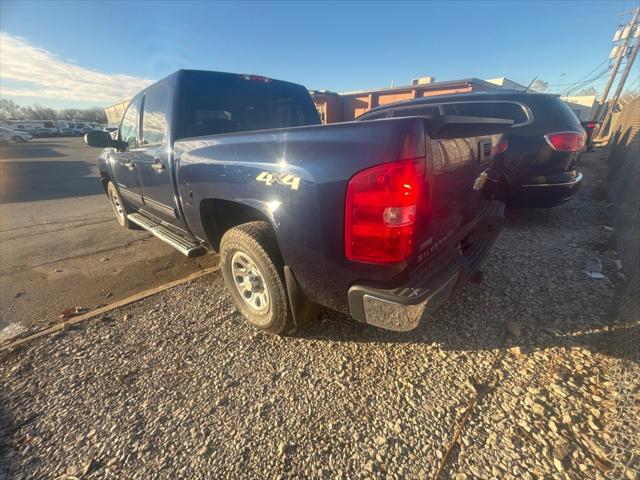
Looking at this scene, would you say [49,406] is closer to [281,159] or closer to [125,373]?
[125,373]

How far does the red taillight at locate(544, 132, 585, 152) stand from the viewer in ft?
11.9

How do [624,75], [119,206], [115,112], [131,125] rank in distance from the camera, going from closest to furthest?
[131,125], [119,206], [624,75], [115,112]

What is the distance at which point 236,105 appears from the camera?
314 cm

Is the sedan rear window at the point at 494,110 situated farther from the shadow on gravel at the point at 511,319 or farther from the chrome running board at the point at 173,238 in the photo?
the chrome running board at the point at 173,238

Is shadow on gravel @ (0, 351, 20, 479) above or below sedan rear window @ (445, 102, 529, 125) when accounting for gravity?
below

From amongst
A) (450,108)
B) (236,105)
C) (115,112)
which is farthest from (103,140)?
(115,112)

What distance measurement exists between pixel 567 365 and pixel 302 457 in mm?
1896

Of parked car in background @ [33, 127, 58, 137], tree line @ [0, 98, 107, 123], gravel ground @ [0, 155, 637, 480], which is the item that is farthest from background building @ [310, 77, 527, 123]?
tree line @ [0, 98, 107, 123]

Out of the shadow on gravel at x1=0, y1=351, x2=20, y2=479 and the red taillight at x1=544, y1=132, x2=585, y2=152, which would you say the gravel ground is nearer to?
the shadow on gravel at x1=0, y1=351, x2=20, y2=479

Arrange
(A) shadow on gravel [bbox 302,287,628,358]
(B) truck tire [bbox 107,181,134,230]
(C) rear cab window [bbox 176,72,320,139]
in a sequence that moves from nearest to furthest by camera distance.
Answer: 1. (A) shadow on gravel [bbox 302,287,628,358]
2. (C) rear cab window [bbox 176,72,320,139]
3. (B) truck tire [bbox 107,181,134,230]

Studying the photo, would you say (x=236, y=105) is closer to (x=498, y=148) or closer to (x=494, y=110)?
(x=498, y=148)

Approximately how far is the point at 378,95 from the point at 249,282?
24.7m

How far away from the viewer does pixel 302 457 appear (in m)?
1.51

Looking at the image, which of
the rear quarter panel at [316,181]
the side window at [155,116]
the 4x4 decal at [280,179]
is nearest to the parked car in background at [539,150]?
the rear quarter panel at [316,181]
